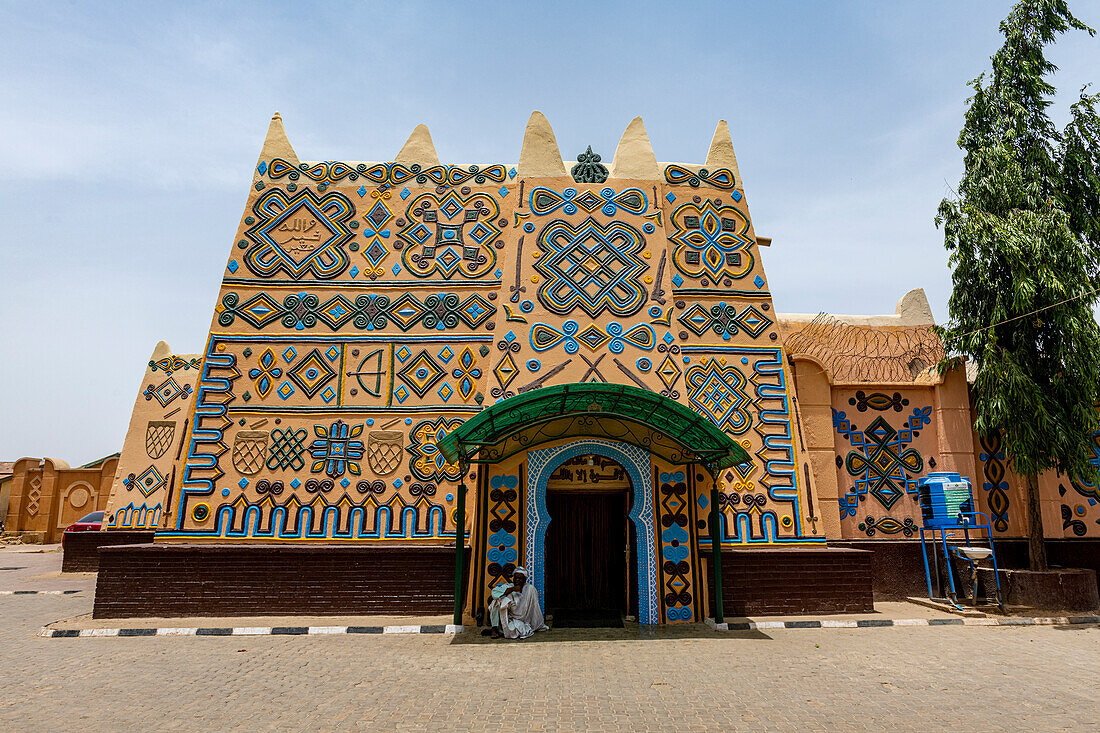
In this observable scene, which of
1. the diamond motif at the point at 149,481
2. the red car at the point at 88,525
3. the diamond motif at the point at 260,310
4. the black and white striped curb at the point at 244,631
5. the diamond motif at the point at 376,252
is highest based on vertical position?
the diamond motif at the point at 376,252

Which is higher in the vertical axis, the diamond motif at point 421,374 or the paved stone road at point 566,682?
the diamond motif at point 421,374

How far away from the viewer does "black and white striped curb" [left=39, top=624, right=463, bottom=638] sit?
967 centimetres

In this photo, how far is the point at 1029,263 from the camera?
12.2 m

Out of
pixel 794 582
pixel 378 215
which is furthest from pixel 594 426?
pixel 378 215

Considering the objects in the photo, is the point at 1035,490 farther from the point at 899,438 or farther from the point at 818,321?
the point at 818,321

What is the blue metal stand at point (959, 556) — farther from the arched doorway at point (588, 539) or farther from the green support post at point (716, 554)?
the arched doorway at point (588, 539)

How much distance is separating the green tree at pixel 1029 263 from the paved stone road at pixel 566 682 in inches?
149

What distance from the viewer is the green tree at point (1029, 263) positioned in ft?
39.3

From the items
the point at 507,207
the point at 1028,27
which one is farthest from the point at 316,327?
the point at 1028,27

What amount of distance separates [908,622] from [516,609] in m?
6.16

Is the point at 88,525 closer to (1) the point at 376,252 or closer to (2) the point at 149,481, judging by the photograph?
(2) the point at 149,481

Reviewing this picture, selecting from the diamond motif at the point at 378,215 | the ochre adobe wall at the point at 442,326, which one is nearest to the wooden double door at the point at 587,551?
the ochre adobe wall at the point at 442,326

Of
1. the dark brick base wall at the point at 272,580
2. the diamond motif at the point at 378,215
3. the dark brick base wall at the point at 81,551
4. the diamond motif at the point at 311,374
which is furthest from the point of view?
the dark brick base wall at the point at 81,551

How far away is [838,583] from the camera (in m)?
10.8
